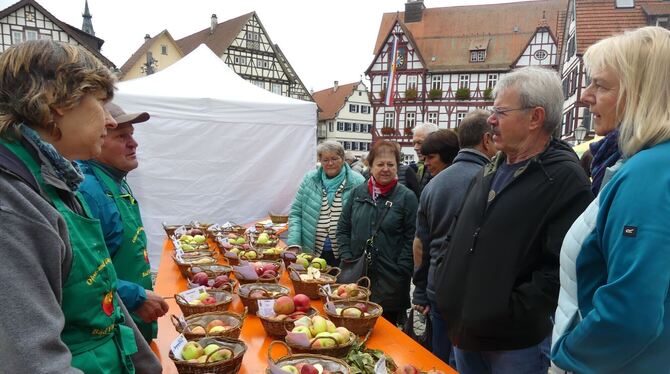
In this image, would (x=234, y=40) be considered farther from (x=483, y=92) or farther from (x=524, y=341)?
(x=524, y=341)

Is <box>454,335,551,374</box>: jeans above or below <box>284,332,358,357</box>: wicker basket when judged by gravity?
below

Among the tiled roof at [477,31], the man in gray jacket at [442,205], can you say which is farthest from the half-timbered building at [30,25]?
the man in gray jacket at [442,205]

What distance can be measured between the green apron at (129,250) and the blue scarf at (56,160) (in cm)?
87

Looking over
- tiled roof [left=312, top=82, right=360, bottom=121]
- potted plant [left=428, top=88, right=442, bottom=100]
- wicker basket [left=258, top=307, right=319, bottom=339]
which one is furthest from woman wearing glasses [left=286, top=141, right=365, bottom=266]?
tiled roof [left=312, top=82, right=360, bottom=121]

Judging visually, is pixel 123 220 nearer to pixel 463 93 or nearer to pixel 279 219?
pixel 279 219

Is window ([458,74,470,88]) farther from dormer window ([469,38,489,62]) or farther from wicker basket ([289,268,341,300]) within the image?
wicker basket ([289,268,341,300])

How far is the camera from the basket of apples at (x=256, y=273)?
8.68ft

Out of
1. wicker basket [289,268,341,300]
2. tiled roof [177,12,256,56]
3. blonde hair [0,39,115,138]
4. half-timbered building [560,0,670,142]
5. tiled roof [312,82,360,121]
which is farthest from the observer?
tiled roof [312,82,360,121]

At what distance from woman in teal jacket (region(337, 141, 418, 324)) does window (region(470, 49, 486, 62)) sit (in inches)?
1100

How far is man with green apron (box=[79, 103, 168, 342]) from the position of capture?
5.75 feet

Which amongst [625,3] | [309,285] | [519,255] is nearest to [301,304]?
[309,285]

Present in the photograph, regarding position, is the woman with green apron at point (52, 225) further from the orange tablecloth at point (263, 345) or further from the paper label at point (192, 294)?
the paper label at point (192, 294)

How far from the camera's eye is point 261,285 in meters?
2.50

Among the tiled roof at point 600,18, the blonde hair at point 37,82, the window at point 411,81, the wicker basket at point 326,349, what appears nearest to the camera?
the blonde hair at point 37,82
